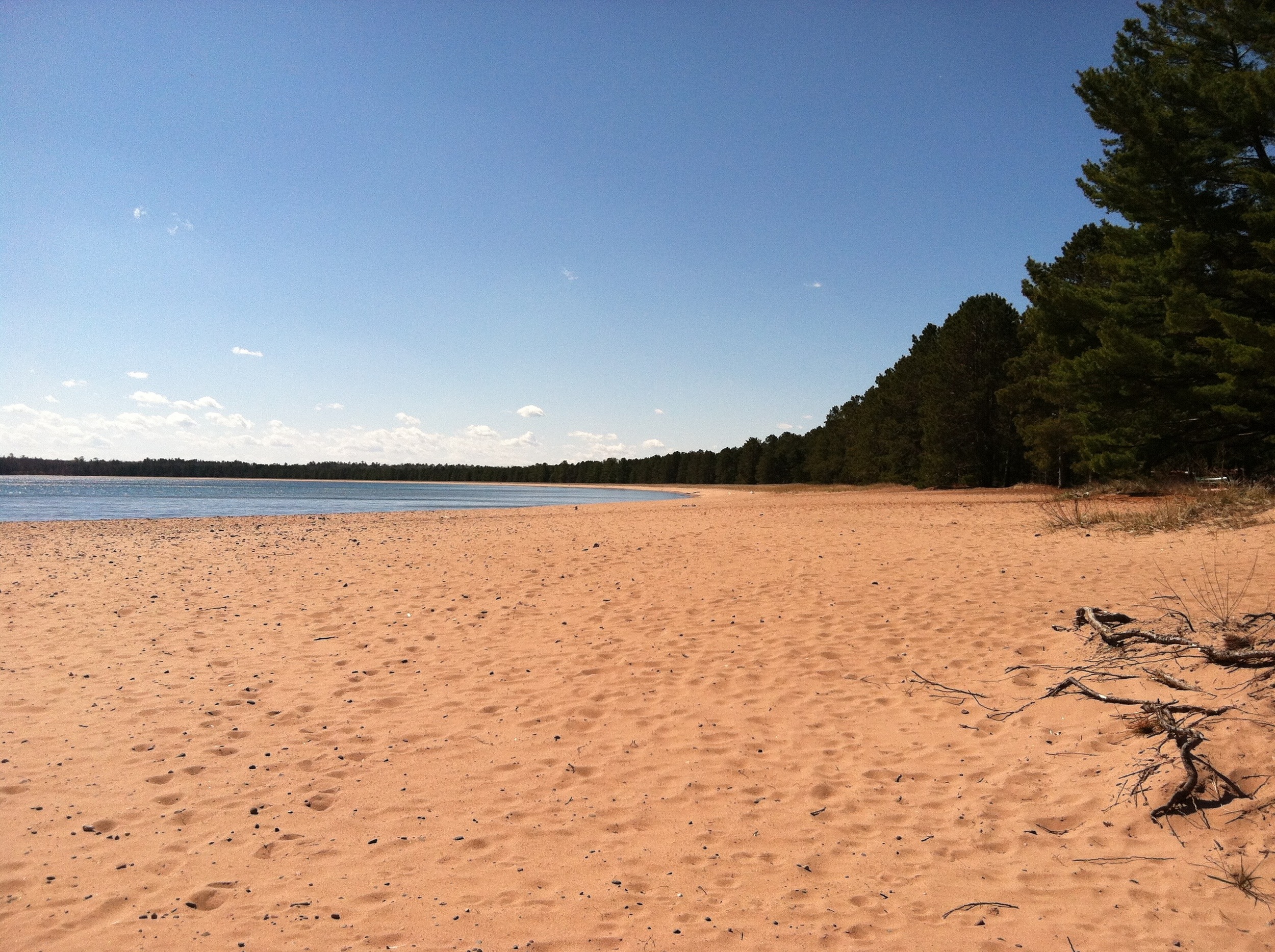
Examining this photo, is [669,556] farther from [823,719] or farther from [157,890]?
[157,890]

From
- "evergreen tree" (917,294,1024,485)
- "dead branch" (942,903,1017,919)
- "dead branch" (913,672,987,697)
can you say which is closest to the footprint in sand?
"dead branch" (942,903,1017,919)

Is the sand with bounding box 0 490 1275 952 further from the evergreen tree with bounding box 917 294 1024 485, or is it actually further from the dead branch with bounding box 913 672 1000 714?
the evergreen tree with bounding box 917 294 1024 485

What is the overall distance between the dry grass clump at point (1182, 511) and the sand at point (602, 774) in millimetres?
1798

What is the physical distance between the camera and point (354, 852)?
14.0ft

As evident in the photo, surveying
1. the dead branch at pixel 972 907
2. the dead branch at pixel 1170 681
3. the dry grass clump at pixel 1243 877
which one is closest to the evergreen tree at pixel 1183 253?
the dead branch at pixel 1170 681

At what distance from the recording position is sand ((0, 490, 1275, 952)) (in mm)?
3559

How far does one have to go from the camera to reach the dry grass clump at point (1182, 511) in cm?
1353

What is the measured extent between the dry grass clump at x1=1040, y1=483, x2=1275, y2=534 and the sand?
70.8 inches

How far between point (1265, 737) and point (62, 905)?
705 cm

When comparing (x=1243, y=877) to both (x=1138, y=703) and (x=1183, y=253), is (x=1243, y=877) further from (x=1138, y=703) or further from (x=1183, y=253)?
(x=1183, y=253)

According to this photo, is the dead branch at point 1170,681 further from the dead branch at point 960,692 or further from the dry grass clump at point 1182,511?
the dry grass clump at point 1182,511

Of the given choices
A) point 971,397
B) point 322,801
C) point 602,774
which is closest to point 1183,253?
point 602,774

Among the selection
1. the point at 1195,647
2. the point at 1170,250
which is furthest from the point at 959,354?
the point at 1195,647

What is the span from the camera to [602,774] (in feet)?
17.5
